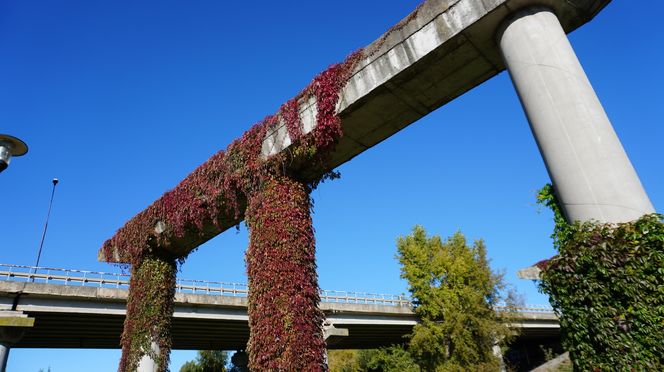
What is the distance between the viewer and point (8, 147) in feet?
18.3

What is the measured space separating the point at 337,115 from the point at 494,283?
2695cm

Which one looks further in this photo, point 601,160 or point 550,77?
point 550,77

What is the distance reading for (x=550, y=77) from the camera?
5.78 metres

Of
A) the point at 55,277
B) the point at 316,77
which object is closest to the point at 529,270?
the point at 316,77

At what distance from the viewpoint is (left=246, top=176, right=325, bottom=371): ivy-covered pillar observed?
7.88 meters

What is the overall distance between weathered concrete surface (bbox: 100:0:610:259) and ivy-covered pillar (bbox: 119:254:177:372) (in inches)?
285

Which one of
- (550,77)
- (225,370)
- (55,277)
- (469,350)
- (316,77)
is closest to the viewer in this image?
(550,77)

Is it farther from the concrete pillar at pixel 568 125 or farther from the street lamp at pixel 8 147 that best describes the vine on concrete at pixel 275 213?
the street lamp at pixel 8 147

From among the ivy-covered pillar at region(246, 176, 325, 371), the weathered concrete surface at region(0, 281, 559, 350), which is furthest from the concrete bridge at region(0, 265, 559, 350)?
the ivy-covered pillar at region(246, 176, 325, 371)

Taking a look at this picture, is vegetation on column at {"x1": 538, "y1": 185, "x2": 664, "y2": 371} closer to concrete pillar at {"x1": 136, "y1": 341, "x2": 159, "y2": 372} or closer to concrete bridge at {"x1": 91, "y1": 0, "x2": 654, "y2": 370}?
concrete bridge at {"x1": 91, "y1": 0, "x2": 654, "y2": 370}

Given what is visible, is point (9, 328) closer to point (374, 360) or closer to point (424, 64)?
point (424, 64)

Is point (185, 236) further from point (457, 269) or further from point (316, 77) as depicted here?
point (457, 269)

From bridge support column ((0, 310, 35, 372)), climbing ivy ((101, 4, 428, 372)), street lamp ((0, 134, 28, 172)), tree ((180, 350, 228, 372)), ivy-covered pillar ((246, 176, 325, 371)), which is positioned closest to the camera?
street lamp ((0, 134, 28, 172))

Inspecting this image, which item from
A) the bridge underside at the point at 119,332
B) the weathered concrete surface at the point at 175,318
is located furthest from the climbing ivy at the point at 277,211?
the bridge underside at the point at 119,332
